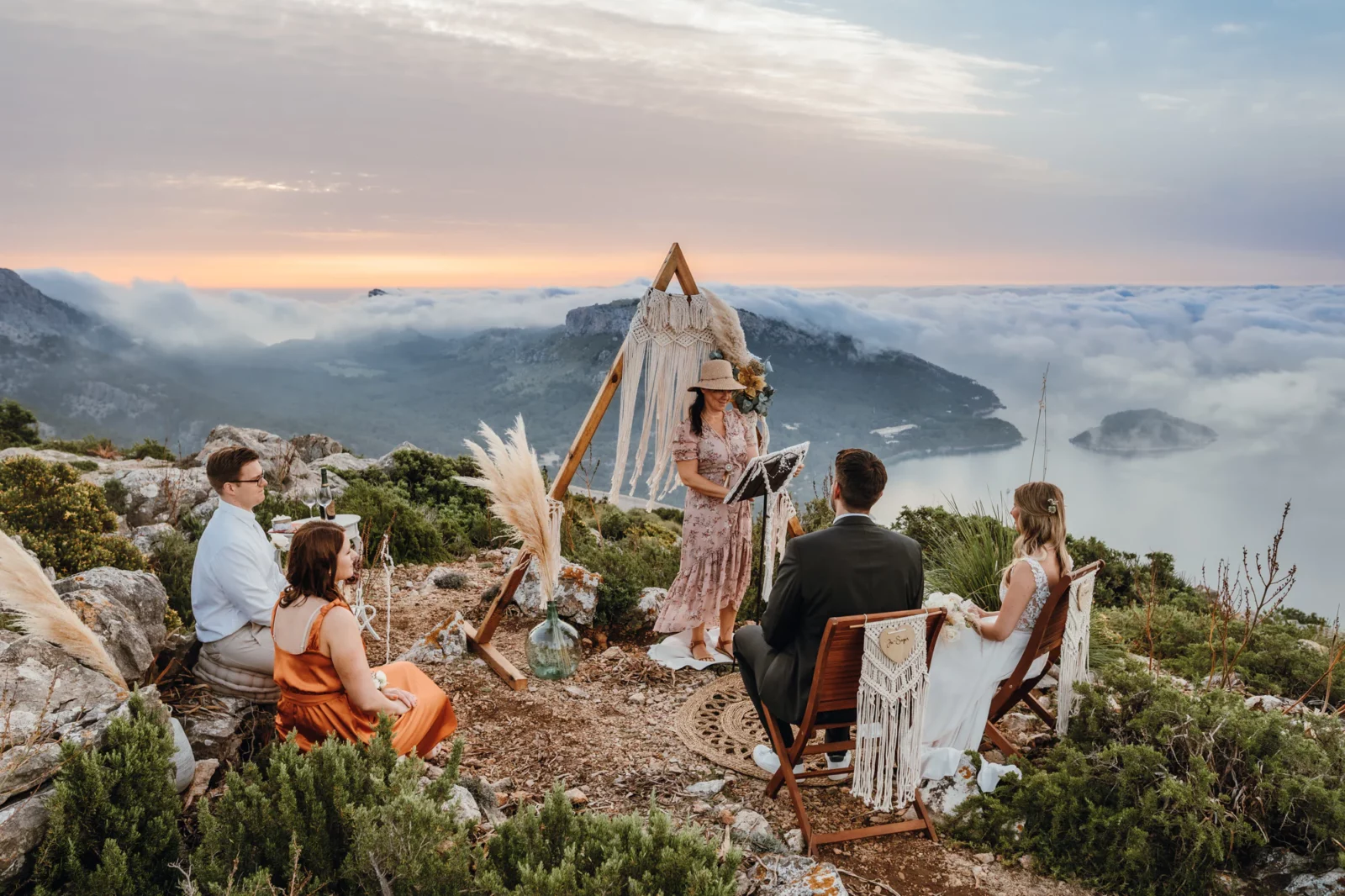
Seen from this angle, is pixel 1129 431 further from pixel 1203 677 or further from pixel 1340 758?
pixel 1340 758

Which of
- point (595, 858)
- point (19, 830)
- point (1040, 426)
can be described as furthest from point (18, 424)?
point (595, 858)

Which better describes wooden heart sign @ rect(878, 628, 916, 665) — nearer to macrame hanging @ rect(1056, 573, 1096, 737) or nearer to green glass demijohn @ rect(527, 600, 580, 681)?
macrame hanging @ rect(1056, 573, 1096, 737)

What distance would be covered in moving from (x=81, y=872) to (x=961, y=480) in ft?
23.5

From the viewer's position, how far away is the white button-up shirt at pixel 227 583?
4.05 meters

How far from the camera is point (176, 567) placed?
6562mm

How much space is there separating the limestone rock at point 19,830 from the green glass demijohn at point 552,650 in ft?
10.4

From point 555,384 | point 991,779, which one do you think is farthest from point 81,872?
point 555,384

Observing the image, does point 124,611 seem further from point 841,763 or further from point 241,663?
point 841,763

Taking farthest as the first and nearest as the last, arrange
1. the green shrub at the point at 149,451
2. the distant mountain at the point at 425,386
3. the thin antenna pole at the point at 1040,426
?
the distant mountain at the point at 425,386
the green shrub at the point at 149,451
the thin antenna pole at the point at 1040,426

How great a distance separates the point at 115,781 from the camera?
2930 millimetres

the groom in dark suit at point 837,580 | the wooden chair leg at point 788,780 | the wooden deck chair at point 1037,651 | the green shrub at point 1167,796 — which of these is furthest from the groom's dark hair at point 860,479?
the green shrub at point 1167,796

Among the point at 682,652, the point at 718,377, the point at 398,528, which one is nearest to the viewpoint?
the point at 718,377

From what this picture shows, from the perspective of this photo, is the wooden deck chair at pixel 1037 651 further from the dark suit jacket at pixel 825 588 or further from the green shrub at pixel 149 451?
the green shrub at pixel 149 451

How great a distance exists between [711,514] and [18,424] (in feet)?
59.6
